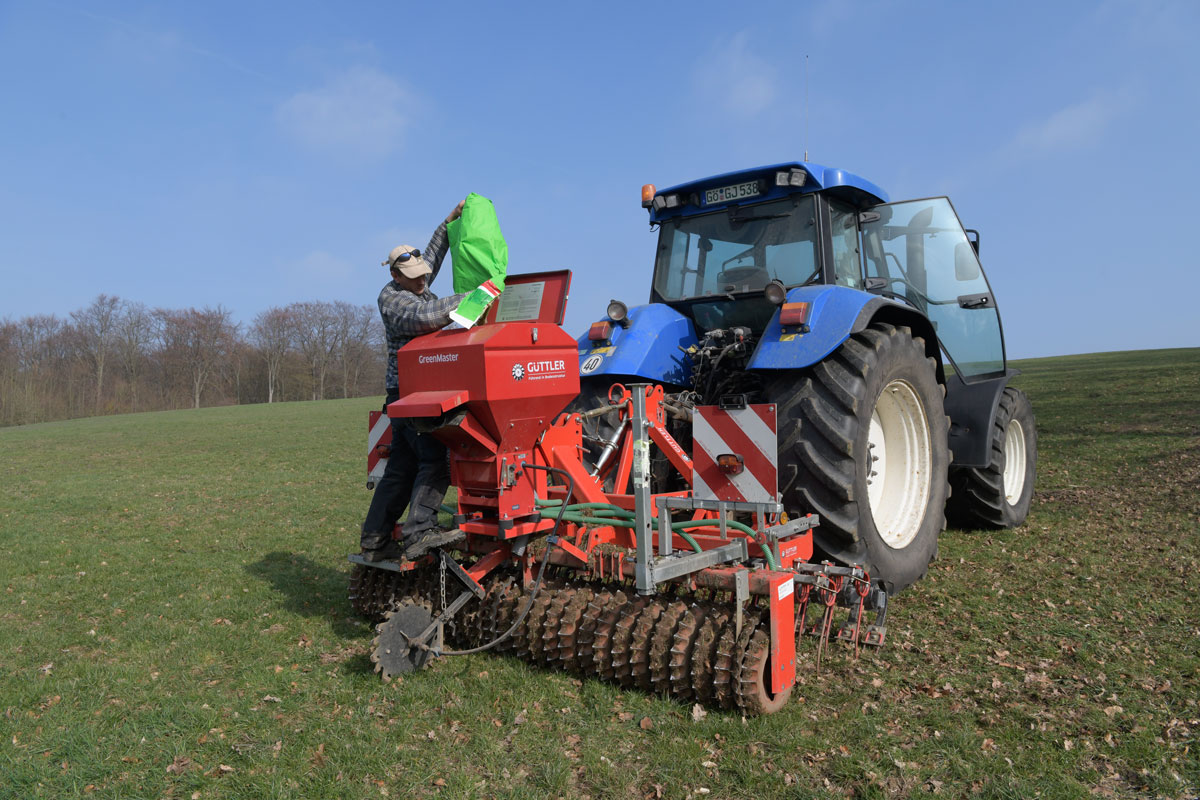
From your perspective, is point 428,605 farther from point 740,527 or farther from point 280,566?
point 280,566

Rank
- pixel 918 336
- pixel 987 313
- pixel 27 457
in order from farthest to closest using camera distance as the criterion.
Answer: pixel 27 457
pixel 987 313
pixel 918 336

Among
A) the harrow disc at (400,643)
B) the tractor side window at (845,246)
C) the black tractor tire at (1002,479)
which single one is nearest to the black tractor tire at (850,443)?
the tractor side window at (845,246)

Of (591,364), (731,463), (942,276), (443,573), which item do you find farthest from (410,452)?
(942,276)

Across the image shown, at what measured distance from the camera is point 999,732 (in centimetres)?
326

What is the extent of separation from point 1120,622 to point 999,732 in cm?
182

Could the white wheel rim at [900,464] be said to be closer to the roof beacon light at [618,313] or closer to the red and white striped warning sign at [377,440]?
the roof beacon light at [618,313]

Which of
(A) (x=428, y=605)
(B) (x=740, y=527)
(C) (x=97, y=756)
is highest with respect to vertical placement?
(B) (x=740, y=527)

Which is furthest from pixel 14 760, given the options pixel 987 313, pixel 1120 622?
pixel 987 313

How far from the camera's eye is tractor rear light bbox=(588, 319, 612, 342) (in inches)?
213

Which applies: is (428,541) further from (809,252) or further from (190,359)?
(190,359)

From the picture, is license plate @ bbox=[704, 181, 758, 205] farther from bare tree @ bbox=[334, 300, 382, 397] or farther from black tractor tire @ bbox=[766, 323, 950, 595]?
bare tree @ bbox=[334, 300, 382, 397]

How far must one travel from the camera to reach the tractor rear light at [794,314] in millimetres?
4539

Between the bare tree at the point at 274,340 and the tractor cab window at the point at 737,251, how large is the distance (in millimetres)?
63517

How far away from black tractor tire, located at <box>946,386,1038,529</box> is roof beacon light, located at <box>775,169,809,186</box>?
8.70ft
